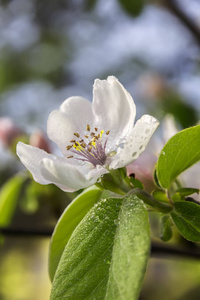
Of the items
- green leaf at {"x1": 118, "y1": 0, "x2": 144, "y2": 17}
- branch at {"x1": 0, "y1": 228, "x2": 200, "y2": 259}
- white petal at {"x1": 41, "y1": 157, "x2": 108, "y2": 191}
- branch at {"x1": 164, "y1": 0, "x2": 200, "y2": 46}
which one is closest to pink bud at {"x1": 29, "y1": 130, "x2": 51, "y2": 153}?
branch at {"x1": 0, "y1": 228, "x2": 200, "y2": 259}

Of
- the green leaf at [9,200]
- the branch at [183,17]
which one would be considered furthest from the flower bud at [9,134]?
the branch at [183,17]

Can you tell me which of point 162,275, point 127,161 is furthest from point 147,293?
point 127,161

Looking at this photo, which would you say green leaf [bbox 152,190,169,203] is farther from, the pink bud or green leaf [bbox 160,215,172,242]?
the pink bud

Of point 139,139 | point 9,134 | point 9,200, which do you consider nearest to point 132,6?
point 9,134

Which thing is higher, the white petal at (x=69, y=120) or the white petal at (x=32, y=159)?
the white petal at (x=69, y=120)

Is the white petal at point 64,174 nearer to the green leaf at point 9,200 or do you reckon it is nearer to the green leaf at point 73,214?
the green leaf at point 73,214

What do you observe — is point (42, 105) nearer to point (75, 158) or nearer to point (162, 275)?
point (162, 275)
